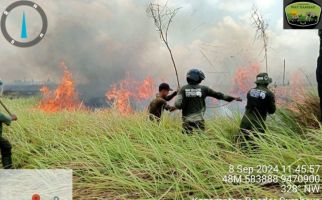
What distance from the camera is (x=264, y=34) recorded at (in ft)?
29.1

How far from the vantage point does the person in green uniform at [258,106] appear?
6.77 meters

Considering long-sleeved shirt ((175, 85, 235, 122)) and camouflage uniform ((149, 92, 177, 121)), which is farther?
camouflage uniform ((149, 92, 177, 121))

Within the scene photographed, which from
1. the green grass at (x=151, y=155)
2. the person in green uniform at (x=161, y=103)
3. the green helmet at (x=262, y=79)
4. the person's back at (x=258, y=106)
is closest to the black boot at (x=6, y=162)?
the green grass at (x=151, y=155)

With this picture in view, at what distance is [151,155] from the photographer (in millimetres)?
5969

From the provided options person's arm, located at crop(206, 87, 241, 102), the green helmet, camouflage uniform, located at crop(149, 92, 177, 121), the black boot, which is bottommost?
the black boot

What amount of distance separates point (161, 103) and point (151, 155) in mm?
1826

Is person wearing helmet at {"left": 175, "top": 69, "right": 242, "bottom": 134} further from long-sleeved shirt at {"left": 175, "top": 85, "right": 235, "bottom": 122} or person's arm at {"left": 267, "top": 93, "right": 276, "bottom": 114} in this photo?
person's arm at {"left": 267, "top": 93, "right": 276, "bottom": 114}

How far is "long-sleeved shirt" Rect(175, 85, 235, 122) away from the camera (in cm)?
702

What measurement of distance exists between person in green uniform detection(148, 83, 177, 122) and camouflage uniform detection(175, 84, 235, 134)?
394 millimetres

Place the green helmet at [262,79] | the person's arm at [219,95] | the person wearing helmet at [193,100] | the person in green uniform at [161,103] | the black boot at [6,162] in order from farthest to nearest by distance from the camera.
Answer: the person in green uniform at [161,103], the person's arm at [219,95], the person wearing helmet at [193,100], the green helmet at [262,79], the black boot at [6,162]

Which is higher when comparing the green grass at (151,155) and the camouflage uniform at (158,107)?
the camouflage uniform at (158,107)

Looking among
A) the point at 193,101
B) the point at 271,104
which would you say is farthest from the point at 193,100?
the point at 271,104

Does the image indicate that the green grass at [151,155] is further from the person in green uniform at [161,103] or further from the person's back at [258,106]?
the person's back at [258,106]

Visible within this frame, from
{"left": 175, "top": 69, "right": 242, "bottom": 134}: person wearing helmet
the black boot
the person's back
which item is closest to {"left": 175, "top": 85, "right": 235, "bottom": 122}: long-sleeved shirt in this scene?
{"left": 175, "top": 69, "right": 242, "bottom": 134}: person wearing helmet
